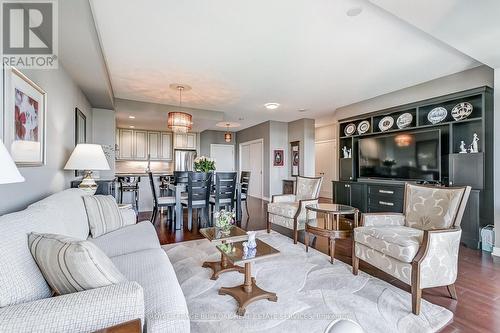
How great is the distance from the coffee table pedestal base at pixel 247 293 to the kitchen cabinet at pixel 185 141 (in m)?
6.36

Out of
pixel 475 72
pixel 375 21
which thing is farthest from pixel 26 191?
pixel 475 72

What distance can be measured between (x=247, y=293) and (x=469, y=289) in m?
2.04

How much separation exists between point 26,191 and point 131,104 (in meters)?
3.75

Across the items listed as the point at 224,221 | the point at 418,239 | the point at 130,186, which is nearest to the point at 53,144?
the point at 224,221

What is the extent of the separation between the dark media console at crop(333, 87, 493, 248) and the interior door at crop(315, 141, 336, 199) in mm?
2621

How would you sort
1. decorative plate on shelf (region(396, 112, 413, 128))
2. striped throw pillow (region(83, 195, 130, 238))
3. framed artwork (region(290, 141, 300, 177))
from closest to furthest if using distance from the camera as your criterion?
striped throw pillow (region(83, 195, 130, 238)) → decorative plate on shelf (region(396, 112, 413, 128)) → framed artwork (region(290, 141, 300, 177))

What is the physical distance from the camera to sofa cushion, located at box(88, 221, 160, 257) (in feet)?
6.08

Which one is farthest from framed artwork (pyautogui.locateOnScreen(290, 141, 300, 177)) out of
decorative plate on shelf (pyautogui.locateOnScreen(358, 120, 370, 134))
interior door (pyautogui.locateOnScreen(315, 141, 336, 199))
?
decorative plate on shelf (pyautogui.locateOnScreen(358, 120, 370, 134))

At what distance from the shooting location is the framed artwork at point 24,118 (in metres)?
1.66

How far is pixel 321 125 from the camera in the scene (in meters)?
8.47

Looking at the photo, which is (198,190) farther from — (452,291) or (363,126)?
(363,126)

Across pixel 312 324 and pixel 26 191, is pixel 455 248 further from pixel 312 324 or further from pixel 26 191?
pixel 26 191

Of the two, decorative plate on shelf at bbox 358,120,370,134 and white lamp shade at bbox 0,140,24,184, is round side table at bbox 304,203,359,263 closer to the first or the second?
white lamp shade at bbox 0,140,24,184

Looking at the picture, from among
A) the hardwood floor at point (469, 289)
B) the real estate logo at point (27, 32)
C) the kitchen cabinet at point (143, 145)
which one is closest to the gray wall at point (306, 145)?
the hardwood floor at point (469, 289)
